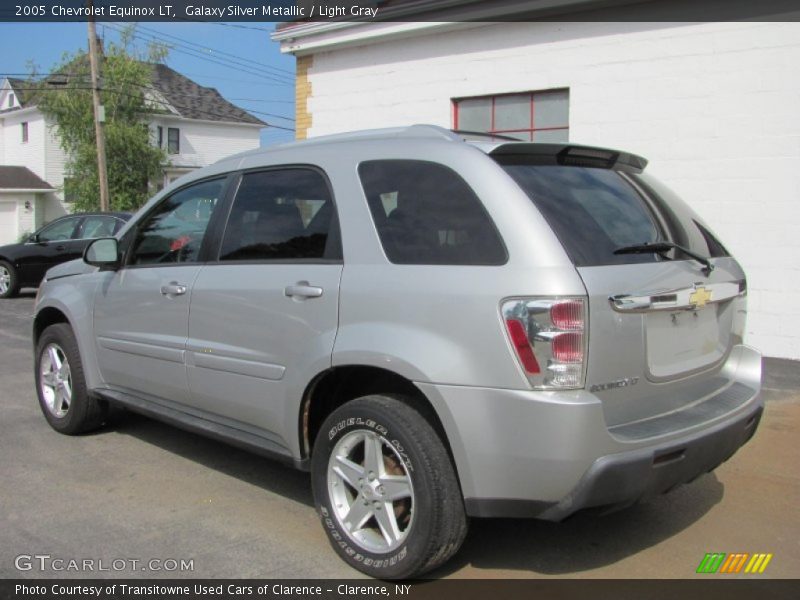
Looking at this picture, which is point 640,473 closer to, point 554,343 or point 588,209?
point 554,343

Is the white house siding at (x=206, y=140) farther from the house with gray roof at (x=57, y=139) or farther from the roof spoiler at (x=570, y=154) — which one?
the roof spoiler at (x=570, y=154)

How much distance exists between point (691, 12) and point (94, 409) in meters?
6.72

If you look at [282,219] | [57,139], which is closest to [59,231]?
[282,219]

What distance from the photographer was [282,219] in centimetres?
394

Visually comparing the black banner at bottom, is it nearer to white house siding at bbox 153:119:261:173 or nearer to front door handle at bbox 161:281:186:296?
front door handle at bbox 161:281:186:296

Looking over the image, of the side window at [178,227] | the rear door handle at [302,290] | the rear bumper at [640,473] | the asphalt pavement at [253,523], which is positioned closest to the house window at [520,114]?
the asphalt pavement at [253,523]

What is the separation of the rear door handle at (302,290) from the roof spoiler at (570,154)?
0.99m

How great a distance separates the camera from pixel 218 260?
13.7 ft

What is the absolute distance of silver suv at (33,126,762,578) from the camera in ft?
9.45

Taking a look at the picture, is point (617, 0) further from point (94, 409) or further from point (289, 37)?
point (94, 409)

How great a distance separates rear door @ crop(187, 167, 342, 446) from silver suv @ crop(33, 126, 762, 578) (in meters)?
0.01

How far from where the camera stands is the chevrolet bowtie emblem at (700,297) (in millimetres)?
3282

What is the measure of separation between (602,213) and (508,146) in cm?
49

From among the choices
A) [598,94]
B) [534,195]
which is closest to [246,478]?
[534,195]
